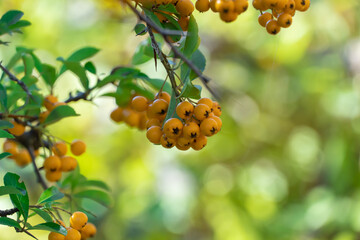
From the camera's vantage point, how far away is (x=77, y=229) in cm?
77

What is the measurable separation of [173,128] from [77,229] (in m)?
0.26

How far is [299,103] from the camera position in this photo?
295cm

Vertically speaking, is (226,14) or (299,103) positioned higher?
(299,103)

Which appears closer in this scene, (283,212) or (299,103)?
(283,212)

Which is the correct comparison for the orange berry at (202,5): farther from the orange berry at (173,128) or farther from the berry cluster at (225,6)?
the orange berry at (173,128)

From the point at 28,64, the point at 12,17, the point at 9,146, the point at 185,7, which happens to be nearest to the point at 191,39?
the point at 185,7

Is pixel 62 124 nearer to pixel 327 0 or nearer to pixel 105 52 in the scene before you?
pixel 105 52

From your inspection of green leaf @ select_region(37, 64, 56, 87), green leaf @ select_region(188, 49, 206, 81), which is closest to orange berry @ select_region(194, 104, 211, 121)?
green leaf @ select_region(188, 49, 206, 81)

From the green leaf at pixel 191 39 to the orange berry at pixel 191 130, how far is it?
118 mm

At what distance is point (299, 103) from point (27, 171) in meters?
1.78

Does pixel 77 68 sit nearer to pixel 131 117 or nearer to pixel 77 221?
pixel 131 117

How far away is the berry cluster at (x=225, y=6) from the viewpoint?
2.32 ft

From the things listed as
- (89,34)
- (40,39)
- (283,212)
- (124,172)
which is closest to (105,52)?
(89,34)

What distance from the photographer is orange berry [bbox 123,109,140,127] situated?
1.07 m
